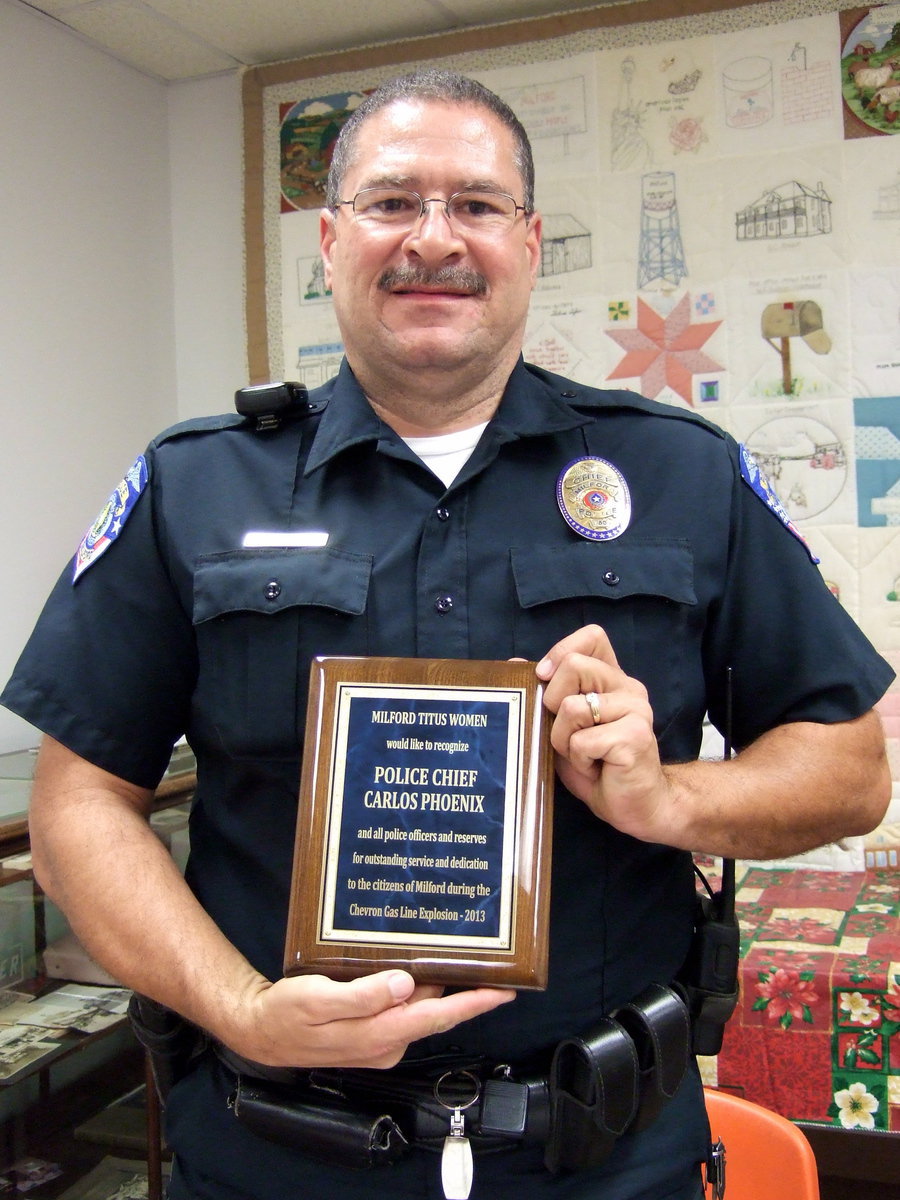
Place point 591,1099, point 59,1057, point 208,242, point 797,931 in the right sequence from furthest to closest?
point 208,242 → point 797,931 → point 59,1057 → point 591,1099

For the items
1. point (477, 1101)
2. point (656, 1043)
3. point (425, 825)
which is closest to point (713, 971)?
point (656, 1043)

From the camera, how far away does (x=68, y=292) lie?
97.2 inches

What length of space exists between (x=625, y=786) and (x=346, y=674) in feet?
0.78

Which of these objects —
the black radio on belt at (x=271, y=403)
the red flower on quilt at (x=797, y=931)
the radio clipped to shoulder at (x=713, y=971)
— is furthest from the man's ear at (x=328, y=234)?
the red flower on quilt at (x=797, y=931)

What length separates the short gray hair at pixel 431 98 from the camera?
106cm

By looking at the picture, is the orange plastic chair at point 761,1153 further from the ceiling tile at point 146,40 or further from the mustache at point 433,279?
the ceiling tile at point 146,40

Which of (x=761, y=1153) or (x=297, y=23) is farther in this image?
(x=297, y=23)

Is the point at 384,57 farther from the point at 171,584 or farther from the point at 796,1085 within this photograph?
the point at 796,1085

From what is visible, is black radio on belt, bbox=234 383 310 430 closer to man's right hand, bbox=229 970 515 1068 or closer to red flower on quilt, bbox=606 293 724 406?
man's right hand, bbox=229 970 515 1068

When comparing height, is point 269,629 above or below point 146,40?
below

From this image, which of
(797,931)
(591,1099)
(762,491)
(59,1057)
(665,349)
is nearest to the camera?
(591,1099)

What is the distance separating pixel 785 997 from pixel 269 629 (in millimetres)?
1201

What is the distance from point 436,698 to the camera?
0.86m

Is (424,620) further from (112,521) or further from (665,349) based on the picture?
(665,349)
